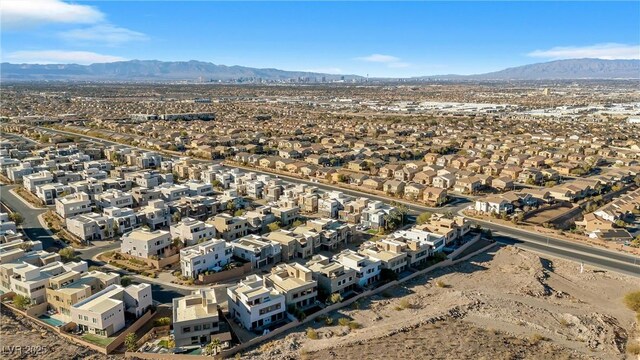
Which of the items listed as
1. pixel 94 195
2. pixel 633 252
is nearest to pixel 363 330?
pixel 633 252

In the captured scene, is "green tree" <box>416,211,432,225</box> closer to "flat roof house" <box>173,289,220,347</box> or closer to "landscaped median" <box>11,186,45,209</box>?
"flat roof house" <box>173,289,220,347</box>

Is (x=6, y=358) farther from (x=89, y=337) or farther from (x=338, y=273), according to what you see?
(x=338, y=273)

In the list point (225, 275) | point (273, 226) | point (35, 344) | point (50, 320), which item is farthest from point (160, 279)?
point (273, 226)

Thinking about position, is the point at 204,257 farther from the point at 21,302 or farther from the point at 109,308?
the point at 21,302

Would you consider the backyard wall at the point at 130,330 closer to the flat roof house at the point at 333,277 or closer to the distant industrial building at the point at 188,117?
the flat roof house at the point at 333,277

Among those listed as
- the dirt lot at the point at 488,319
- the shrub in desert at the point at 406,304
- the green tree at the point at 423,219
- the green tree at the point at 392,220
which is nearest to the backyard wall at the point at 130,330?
Result: the dirt lot at the point at 488,319

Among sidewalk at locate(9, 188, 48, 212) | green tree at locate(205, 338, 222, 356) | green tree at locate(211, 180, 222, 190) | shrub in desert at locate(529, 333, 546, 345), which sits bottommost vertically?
shrub in desert at locate(529, 333, 546, 345)

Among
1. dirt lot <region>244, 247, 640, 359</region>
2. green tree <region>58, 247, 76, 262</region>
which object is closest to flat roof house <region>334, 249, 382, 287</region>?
dirt lot <region>244, 247, 640, 359</region>
